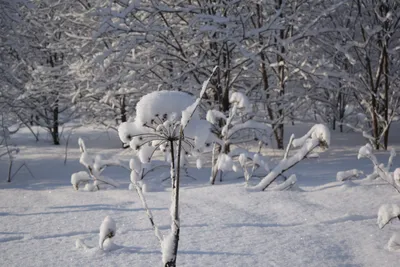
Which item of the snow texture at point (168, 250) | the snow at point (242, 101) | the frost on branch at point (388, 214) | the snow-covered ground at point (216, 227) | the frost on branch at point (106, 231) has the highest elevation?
the snow at point (242, 101)

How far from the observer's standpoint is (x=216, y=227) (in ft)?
8.63

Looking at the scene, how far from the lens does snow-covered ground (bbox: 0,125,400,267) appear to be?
2133 mm

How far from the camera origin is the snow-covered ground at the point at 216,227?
213 cm

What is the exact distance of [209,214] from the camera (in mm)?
2945

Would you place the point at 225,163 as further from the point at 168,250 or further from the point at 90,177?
the point at 168,250

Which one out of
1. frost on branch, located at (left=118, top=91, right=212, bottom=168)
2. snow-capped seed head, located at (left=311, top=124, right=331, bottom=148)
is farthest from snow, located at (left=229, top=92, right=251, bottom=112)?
frost on branch, located at (left=118, top=91, right=212, bottom=168)

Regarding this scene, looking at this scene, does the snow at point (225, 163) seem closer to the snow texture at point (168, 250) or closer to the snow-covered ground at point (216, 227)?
the snow-covered ground at point (216, 227)

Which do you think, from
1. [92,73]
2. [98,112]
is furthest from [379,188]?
[98,112]

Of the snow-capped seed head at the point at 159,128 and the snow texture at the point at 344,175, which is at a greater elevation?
the snow-capped seed head at the point at 159,128

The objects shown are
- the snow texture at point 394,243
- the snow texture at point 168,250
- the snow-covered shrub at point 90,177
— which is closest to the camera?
the snow texture at point 168,250

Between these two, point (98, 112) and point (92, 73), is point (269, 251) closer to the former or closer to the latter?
point (92, 73)

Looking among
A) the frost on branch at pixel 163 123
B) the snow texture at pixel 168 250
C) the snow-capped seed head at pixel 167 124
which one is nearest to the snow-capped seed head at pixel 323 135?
the frost on branch at pixel 163 123

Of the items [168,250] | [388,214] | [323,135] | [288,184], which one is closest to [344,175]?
[288,184]

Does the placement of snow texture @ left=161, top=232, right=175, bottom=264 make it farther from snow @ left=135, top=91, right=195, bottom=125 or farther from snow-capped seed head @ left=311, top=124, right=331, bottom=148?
snow-capped seed head @ left=311, top=124, right=331, bottom=148
